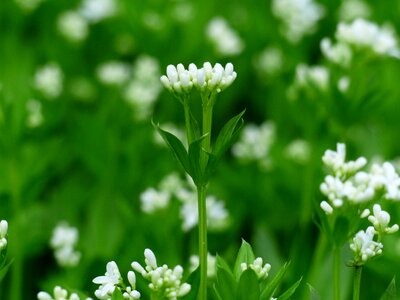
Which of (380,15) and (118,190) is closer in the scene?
(118,190)

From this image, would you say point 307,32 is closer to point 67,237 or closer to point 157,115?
point 157,115

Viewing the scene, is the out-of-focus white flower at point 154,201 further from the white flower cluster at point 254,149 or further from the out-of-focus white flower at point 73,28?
the out-of-focus white flower at point 73,28

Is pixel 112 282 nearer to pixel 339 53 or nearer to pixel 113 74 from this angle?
pixel 339 53

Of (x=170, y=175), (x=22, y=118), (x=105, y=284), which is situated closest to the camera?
(x=105, y=284)

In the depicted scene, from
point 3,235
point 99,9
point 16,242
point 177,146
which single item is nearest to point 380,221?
point 177,146

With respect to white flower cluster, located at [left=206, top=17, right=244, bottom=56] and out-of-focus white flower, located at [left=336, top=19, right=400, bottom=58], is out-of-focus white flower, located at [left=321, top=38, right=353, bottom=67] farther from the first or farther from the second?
white flower cluster, located at [left=206, top=17, right=244, bottom=56]

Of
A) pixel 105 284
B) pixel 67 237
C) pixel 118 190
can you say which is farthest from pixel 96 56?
pixel 105 284
